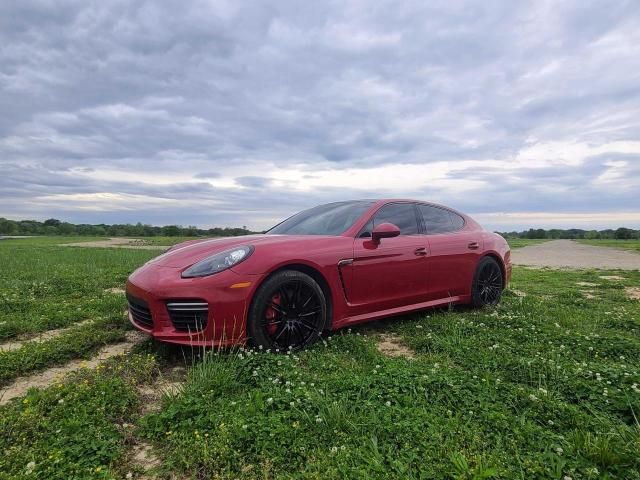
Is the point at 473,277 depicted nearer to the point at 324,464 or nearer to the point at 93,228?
the point at 324,464

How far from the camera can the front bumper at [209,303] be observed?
3.21m

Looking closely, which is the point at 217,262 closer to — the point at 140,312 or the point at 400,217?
the point at 140,312

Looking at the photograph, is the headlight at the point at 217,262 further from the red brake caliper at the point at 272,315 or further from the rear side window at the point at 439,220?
the rear side window at the point at 439,220

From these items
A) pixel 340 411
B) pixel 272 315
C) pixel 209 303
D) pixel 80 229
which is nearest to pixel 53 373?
pixel 209 303

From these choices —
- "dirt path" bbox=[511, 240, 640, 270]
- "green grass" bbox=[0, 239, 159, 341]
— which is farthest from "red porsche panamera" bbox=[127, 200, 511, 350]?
"dirt path" bbox=[511, 240, 640, 270]

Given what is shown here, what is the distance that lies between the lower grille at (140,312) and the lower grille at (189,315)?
266 mm

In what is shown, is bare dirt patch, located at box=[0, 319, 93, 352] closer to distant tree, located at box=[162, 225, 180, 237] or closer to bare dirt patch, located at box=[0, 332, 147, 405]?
bare dirt patch, located at box=[0, 332, 147, 405]

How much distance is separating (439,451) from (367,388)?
2.39ft

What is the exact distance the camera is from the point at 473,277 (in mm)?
5207

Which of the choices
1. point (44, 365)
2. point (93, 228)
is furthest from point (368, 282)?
point (93, 228)

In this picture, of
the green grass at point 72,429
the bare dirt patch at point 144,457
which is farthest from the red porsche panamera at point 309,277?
the bare dirt patch at point 144,457

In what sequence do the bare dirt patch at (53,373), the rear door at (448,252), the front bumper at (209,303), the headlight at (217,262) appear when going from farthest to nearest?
the rear door at (448,252), the headlight at (217,262), the front bumper at (209,303), the bare dirt patch at (53,373)

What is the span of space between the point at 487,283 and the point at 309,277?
9.64ft

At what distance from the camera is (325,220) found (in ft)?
15.1
